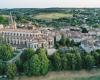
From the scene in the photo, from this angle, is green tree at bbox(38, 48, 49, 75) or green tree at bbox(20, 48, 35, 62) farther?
green tree at bbox(20, 48, 35, 62)

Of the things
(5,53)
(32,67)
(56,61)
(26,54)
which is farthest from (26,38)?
(32,67)

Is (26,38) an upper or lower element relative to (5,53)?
upper

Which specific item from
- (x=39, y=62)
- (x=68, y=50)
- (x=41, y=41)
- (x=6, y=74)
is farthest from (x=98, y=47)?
(x=6, y=74)

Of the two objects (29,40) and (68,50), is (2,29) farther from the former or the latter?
(68,50)

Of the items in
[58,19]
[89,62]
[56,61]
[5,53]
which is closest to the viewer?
[56,61]

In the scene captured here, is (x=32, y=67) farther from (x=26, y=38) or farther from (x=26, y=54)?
(x=26, y=38)

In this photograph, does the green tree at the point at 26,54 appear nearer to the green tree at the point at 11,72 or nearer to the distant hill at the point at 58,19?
the green tree at the point at 11,72

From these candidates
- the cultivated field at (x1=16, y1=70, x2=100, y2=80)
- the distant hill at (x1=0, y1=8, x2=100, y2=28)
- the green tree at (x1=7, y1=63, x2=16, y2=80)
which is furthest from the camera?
the distant hill at (x1=0, y1=8, x2=100, y2=28)

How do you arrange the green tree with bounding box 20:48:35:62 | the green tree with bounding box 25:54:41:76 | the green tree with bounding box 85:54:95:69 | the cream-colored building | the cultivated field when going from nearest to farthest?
1. the green tree with bounding box 25:54:41:76
2. the cultivated field
3. the green tree with bounding box 85:54:95:69
4. the green tree with bounding box 20:48:35:62
5. the cream-colored building

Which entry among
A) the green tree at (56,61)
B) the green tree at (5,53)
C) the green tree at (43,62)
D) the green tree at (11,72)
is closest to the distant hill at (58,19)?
the green tree at (5,53)

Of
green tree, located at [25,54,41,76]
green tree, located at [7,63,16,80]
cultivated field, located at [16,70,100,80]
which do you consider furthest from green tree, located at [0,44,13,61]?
cultivated field, located at [16,70,100,80]

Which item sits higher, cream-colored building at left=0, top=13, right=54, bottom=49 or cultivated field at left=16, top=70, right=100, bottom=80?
cream-colored building at left=0, top=13, right=54, bottom=49

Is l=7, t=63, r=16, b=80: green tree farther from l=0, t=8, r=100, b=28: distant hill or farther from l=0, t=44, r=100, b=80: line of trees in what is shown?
l=0, t=8, r=100, b=28: distant hill
